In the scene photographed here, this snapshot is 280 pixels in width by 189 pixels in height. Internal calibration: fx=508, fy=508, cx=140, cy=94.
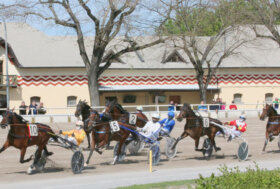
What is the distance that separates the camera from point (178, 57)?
4338 cm

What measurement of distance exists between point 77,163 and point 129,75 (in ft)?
88.9

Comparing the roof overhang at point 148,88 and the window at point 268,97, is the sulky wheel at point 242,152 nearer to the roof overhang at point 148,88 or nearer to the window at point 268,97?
the roof overhang at point 148,88

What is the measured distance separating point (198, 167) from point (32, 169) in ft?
17.4

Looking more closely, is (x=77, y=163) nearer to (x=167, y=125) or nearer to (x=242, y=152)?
(x=167, y=125)

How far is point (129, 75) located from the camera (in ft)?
136

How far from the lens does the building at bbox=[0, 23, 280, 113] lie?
39.2 metres

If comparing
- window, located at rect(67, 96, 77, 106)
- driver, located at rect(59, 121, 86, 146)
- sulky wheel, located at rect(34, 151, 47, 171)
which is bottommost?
sulky wheel, located at rect(34, 151, 47, 171)

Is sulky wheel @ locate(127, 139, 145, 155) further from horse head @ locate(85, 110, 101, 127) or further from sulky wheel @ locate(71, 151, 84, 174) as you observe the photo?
sulky wheel @ locate(71, 151, 84, 174)

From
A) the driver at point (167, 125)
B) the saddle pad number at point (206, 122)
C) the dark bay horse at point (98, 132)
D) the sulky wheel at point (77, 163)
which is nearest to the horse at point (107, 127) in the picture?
the dark bay horse at point (98, 132)

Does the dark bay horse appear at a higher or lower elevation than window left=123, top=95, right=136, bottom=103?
lower

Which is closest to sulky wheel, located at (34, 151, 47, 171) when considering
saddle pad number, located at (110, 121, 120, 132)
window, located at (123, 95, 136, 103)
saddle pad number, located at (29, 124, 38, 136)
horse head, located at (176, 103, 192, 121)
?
saddle pad number, located at (29, 124, 38, 136)

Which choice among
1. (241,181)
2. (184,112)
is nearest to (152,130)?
(184,112)

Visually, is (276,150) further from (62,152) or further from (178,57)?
(178,57)

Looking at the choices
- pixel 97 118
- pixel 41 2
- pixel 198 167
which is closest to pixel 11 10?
pixel 41 2
